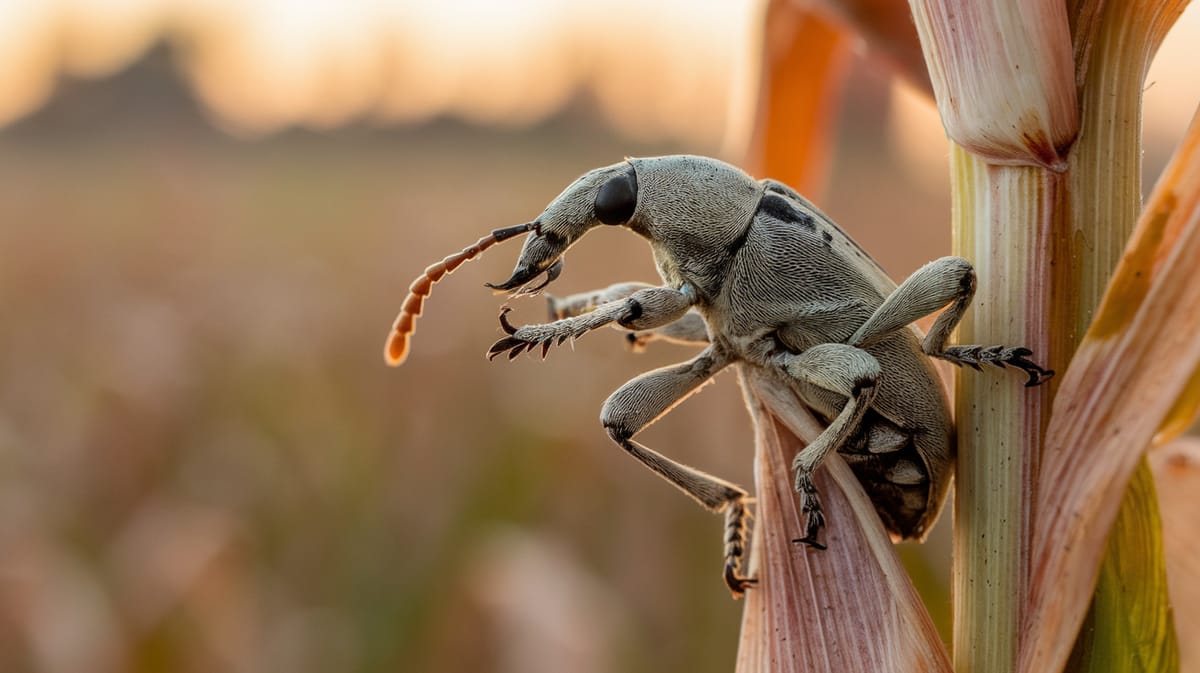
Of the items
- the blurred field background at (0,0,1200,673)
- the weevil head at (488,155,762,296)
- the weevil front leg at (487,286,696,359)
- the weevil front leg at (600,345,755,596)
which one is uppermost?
the weevil head at (488,155,762,296)

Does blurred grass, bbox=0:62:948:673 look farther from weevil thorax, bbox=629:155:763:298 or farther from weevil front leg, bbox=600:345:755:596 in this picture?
weevil thorax, bbox=629:155:763:298

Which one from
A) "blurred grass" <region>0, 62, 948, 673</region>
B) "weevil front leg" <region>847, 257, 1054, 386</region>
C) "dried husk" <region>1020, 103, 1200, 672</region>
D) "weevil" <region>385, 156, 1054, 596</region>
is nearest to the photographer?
"dried husk" <region>1020, 103, 1200, 672</region>

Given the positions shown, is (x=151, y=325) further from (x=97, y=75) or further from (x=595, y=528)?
(x=97, y=75)

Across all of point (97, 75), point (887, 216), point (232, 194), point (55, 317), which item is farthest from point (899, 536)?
point (97, 75)

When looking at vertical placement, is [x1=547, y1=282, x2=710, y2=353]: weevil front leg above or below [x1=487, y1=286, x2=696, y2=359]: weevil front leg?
below

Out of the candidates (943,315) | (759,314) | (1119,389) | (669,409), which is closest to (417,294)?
(669,409)

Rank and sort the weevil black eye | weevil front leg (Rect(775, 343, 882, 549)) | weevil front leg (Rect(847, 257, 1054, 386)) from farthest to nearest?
1. the weevil black eye
2. weevil front leg (Rect(775, 343, 882, 549))
3. weevil front leg (Rect(847, 257, 1054, 386))

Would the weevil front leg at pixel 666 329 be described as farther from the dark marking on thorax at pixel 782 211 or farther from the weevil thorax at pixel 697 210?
the dark marking on thorax at pixel 782 211

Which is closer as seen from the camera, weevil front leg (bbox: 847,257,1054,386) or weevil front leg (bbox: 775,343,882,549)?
weevil front leg (bbox: 847,257,1054,386)

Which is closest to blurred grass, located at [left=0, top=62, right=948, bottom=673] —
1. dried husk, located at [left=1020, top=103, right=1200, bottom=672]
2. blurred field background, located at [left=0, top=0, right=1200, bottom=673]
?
blurred field background, located at [left=0, top=0, right=1200, bottom=673]
